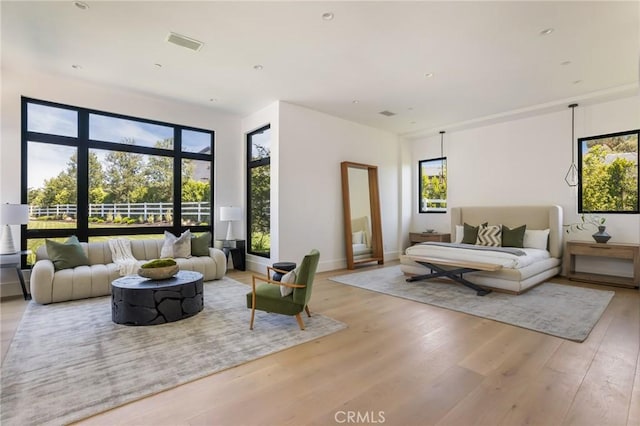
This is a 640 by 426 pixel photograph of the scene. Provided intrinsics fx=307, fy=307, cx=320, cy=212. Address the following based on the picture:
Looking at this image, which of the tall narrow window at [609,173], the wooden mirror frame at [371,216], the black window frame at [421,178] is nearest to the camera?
the tall narrow window at [609,173]

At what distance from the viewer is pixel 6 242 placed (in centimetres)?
428

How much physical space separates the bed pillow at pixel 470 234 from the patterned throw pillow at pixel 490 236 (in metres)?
0.10

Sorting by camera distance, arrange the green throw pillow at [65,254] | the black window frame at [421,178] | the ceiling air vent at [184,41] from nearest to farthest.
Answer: the ceiling air vent at [184,41]
the green throw pillow at [65,254]
the black window frame at [421,178]

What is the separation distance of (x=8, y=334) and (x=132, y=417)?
2.36 m

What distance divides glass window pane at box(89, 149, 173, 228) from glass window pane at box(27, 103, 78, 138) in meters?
0.46

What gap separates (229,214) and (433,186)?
5205 millimetres

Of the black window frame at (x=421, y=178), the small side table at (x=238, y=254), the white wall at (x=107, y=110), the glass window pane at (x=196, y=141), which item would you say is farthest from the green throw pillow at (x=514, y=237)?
the glass window pane at (x=196, y=141)

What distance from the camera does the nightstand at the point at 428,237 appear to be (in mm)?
7285

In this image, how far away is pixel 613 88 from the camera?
4926 mm

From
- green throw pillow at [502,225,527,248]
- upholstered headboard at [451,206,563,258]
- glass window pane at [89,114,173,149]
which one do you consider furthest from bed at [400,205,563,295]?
glass window pane at [89,114,173,149]

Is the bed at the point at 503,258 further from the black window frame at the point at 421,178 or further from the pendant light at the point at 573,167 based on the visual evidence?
the black window frame at the point at 421,178

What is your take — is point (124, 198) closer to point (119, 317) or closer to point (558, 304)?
point (119, 317)

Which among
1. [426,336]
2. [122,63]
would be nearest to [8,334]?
[122,63]
